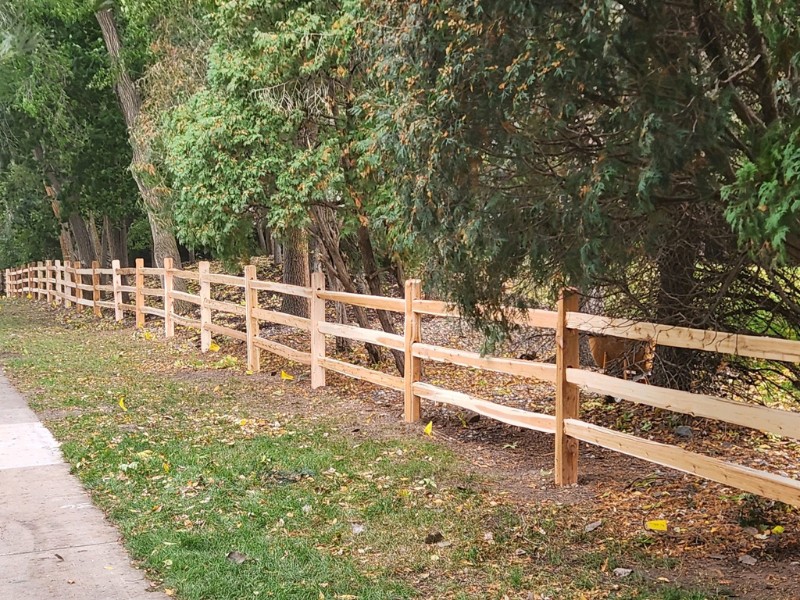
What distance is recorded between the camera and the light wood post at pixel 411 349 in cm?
862

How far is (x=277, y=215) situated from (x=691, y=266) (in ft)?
15.4

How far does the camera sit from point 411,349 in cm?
866

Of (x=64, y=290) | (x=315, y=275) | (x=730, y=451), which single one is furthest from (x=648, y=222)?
(x=64, y=290)

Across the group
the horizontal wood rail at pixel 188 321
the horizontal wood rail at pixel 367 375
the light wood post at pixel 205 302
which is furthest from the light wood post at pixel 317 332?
the horizontal wood rail at pixel 188 321

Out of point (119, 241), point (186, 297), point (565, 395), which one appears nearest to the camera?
point (565, 395)

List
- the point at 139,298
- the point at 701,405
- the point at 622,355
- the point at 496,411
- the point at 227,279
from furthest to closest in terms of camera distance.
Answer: the point at 139,298, the point at 227,279, the point at 622,355, the point at 496,411, the point at 701,405

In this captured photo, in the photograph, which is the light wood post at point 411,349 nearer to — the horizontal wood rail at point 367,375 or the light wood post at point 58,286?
the horizontal wood rail at point 367,375

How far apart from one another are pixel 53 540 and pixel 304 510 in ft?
5.14

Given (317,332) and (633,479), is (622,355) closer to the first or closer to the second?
(633,479)

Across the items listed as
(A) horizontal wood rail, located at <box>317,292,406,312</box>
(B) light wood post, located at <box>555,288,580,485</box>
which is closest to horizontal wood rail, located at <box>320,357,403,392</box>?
(A) horizontal wood rail, located at <box>317,292,406,312</box>

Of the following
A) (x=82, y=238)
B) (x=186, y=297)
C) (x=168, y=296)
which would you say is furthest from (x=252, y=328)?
(x=82, y=238)

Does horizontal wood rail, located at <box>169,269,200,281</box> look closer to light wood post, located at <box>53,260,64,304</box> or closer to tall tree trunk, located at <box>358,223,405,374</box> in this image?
tall tree trunk, located at <box>358,223,405,374</box>

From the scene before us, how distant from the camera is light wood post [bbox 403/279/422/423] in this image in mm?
A: 8617

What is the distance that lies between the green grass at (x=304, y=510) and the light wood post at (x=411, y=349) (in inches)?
12.3
